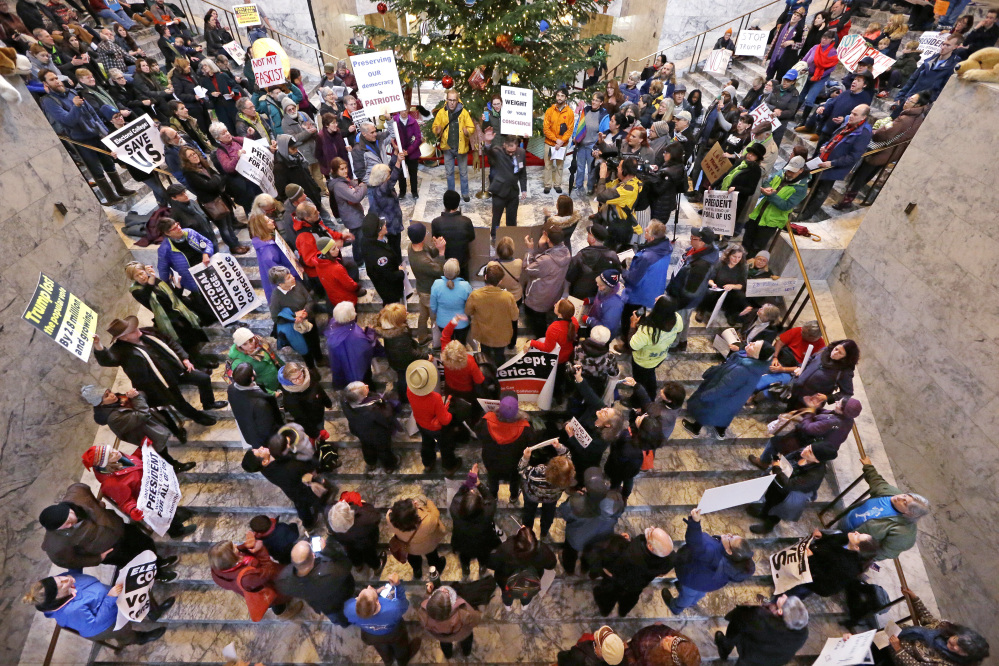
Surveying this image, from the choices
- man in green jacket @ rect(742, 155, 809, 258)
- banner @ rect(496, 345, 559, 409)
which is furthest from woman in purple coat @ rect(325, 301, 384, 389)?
man in green jacket @ rect(742, 155, 809, 258)

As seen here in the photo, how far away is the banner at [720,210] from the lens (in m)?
6.86

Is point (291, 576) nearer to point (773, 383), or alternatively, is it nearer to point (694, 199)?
point (773, 383)

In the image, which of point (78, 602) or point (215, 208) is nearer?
point (78, 602)

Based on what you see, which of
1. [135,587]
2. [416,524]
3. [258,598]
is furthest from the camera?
[135,587]

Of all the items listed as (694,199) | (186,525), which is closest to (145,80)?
(186,525)

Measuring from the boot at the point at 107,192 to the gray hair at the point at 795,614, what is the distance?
10962 millimetres

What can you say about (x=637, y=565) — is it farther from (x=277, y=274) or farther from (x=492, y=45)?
(x=492, y=45)

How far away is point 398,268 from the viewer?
20.4ft

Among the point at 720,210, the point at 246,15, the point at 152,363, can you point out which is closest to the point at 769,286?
the point at 720,210

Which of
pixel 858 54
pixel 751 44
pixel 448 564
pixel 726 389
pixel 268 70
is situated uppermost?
pixel 858 54

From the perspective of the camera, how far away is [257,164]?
7117 millimetres

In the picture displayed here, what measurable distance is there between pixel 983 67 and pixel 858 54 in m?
3.91

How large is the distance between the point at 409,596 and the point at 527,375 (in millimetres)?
2806

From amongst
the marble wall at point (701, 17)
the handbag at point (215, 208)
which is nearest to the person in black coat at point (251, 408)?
the handbag at point (215, 208)
